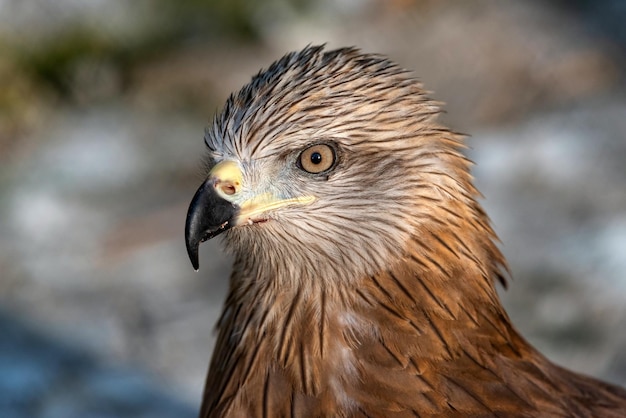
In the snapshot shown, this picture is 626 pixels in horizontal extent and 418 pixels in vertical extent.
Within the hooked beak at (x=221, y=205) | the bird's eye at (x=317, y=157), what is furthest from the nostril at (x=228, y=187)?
the bird's eye at (x=317, y=157)

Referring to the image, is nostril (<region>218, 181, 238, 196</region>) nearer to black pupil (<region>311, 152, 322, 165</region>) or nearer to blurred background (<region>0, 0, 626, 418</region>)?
black pupil (<region>311, 152, 322, 165</region>)

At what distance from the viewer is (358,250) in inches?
101

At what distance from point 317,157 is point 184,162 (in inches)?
154

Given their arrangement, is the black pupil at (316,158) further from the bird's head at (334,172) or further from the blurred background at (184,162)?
the blurred background at (184,162)

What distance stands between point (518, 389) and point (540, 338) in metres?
2.34

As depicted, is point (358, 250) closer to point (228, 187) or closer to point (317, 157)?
point (317, 157)

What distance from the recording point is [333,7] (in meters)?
7.14

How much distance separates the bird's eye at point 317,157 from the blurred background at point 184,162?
234 centimetres

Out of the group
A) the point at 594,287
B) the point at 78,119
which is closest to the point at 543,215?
the point at 594,287

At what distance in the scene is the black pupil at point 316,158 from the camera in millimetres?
2527

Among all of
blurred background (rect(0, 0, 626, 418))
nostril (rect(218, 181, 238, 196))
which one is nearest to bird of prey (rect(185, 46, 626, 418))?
nostril (rect(218, 181, 238, 196))

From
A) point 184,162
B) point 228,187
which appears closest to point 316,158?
point 228,187

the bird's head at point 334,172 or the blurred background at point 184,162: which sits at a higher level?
the blurred background at point 184,162

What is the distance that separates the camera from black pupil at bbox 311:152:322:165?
8.29 ft
